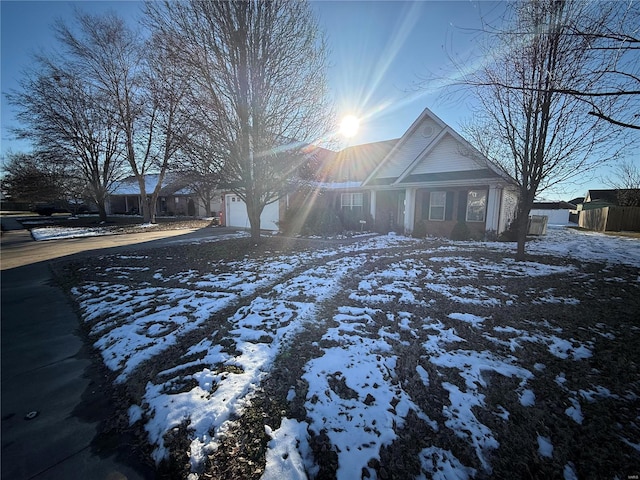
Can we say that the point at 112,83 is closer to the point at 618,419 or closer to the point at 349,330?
the point at 349,330

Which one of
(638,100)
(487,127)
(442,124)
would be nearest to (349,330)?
(638,100)

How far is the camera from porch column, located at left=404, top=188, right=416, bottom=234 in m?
13.4

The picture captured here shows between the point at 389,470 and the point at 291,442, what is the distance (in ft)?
2.30

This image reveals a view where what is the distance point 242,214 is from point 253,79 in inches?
427

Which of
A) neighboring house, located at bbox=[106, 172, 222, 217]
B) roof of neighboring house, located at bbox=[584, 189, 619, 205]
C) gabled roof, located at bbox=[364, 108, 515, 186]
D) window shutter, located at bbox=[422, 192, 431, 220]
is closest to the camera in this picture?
gabled roof, located at bbox=[364, 108, 515, 186]

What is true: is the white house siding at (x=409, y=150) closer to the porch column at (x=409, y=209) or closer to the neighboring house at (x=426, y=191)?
the neighboring house at (x=426, y=191)

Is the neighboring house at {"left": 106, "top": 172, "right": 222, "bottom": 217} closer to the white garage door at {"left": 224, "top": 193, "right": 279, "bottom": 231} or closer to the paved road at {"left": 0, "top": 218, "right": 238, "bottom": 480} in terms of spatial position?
the white garage door at {"left": 224, "top": 193, "right": 279, "bottom": 231}

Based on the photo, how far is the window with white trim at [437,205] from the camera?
12.9m

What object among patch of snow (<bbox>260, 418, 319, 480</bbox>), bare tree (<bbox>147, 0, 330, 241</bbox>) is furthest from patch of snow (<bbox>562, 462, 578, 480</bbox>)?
bare tree (<bbox>147, 0, 330, 241</bbox>)

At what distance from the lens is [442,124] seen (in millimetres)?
12820

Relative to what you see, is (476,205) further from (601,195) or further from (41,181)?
(601,195)

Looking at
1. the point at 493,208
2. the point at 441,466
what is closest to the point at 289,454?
the point at 441,466

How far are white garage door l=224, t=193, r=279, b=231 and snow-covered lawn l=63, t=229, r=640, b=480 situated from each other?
10.5 m

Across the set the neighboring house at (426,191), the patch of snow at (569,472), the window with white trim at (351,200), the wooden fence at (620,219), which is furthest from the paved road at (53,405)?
the wooden fence at (620,219)
